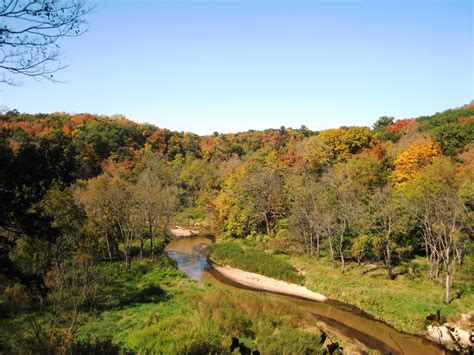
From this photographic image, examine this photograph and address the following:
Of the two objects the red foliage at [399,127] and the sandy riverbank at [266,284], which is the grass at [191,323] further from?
the red foliage at [399,127]

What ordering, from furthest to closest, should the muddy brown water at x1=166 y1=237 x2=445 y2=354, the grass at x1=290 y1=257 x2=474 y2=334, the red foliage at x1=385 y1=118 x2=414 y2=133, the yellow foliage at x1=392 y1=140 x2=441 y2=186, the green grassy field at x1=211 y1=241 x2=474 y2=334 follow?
the red foliage at x1=385 y1=118 x2=414 y2=133
the yellow foliage at x1=392 y1=140 x2=441 y2=186
the green grassy field at x1=211 y1=241 x2=474 y2=334
the grass at x1=290 y1=257 x2=474 y2=334
the muddy brown water at x1=166 y1=237 x2=445 y2=354

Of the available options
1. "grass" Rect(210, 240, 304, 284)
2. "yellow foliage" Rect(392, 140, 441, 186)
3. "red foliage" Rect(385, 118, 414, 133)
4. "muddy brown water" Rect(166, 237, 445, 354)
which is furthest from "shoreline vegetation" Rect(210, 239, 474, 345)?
"red foliage" Rect(385, 118, 414, 133)

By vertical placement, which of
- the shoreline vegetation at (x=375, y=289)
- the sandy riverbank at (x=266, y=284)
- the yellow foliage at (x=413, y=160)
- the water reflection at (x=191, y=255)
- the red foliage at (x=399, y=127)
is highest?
the red foliage at (x=399, y=127)

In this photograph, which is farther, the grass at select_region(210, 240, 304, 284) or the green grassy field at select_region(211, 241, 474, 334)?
the grass at select_region(210, 240, 304, 284)

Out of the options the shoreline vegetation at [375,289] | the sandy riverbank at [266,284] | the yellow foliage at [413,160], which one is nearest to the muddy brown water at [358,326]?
the shoreline vegetation at [375,289]

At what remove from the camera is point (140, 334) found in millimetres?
19641

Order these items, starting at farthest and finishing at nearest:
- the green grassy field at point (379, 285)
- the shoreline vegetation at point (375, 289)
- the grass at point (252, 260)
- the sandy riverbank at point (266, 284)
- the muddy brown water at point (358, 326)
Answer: the grass at point (252, 260) < the sandy riverbank at point (266, 284) < the green grassy field at point (379, 285) < the shoreline vegetation at point (375, 289) < the muddy brown water at point (358, 326)

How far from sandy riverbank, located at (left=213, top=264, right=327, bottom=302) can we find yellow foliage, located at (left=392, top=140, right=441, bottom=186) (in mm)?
24088

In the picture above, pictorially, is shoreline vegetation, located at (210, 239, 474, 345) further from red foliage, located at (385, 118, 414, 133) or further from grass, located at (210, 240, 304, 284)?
red foliage, located at (385, 118, 414, 133)

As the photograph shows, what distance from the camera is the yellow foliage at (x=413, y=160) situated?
5100 cm

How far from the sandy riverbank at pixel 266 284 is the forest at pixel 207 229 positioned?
1.17 meters

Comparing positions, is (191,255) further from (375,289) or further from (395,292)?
(395,292)

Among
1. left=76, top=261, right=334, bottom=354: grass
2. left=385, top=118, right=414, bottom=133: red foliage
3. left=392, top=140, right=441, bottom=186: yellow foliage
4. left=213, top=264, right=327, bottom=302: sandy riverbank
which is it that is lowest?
left=213, top=264, right=327, bottom=302: sandy riverbank

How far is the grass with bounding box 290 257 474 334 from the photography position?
2567 centimetres
